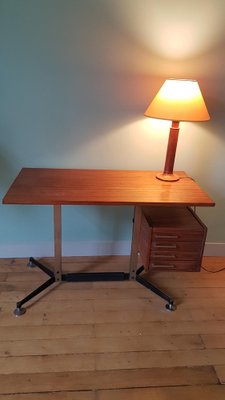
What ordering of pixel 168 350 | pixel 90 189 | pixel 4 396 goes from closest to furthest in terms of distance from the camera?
pixel 4 396
pixel 168 350
pixel 90 189

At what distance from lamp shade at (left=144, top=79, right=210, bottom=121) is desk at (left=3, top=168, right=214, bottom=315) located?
1.31ft

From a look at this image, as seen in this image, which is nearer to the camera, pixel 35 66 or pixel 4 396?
pixel 4 396

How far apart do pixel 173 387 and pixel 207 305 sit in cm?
61

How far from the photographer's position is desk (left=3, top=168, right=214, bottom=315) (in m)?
1.45

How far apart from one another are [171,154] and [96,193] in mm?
541

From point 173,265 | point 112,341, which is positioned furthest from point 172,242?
point 112,341

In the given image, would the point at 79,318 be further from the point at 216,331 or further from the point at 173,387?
the point at 216,331

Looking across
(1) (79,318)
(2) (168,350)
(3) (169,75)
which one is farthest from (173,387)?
(3) (169,75)

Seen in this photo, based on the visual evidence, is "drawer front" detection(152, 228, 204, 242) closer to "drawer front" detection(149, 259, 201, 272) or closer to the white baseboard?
"drawer front" detection(149, 259, 201, 272)

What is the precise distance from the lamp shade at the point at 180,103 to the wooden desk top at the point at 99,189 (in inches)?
15.5

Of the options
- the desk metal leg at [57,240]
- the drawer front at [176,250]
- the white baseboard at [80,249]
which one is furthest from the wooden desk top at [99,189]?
the white baseboard at [80,249]

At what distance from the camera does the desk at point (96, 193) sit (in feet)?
4.76

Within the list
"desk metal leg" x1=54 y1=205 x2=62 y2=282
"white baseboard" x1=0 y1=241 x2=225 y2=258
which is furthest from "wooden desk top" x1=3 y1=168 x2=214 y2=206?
"white baseboard" x1=0 y1=241 x2=225 y2=258

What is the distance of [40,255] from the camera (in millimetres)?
2174
